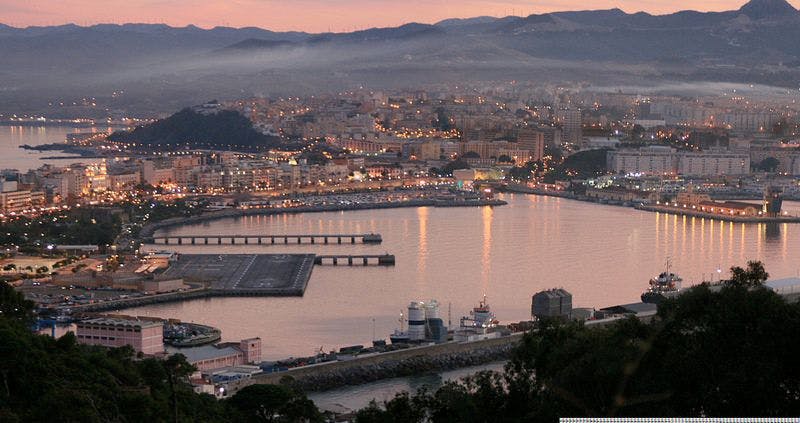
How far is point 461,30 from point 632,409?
139ft

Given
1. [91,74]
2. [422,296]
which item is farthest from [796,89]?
[422,296]

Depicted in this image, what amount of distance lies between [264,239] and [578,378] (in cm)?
778

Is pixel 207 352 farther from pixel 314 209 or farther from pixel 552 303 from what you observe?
pixel 314 209

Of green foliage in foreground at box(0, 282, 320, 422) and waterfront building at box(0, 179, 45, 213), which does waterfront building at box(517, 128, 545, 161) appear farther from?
green foliage in foreground at box(0, 282, 320, 422)

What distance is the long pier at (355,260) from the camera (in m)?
9.11

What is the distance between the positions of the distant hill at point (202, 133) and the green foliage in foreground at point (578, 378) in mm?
17555

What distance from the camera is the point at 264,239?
35.3 ft

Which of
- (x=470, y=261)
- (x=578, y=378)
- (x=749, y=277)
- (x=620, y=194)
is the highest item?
(x=749, y=277)

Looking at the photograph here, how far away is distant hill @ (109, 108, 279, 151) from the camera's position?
21.8m

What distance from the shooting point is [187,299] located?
779cm

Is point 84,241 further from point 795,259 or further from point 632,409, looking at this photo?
point 632,409

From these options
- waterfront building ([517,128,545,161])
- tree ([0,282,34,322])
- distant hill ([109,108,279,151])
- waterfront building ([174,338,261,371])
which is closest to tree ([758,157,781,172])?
waterfront building ([517,128,545,161])

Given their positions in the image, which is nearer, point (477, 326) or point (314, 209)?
point (477, 326)

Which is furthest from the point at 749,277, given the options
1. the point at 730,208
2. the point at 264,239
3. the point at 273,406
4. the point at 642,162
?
the point at 642,162
